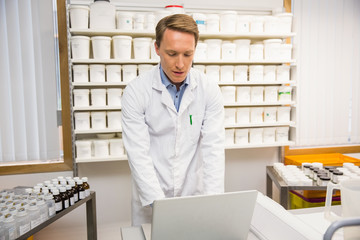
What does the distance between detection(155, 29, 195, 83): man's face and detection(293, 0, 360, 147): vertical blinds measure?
2082 millimetres

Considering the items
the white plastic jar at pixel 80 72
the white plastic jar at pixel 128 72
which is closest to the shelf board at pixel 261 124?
the white plastic jar at pixel 128 72

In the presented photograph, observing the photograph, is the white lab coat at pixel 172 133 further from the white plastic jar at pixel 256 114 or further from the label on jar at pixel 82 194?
the white plastic jar at pixel 256 114

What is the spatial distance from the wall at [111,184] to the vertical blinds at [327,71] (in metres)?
0.45

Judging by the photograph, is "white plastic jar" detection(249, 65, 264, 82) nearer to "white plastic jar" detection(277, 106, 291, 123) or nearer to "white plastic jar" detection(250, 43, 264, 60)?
"white plastic jar" detection(250, 43, 264, 60)

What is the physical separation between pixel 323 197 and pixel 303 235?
1.90 meters

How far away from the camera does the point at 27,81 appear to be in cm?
252

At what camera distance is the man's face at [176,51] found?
1.24 metres

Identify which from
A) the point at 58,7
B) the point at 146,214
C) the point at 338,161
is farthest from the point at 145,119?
the point at 338,161

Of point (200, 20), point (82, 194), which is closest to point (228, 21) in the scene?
point (200, 20)

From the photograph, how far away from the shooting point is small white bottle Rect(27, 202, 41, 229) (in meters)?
1.51

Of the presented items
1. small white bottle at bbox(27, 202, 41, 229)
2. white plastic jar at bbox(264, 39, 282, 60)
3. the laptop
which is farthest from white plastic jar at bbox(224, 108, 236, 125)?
the laptop

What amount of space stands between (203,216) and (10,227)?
3.42 feet

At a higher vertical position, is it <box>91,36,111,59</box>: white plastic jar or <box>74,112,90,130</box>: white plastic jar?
<box>91,36,111,59</box>: white plastic jar

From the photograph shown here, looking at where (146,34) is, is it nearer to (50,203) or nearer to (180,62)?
(180,62)
